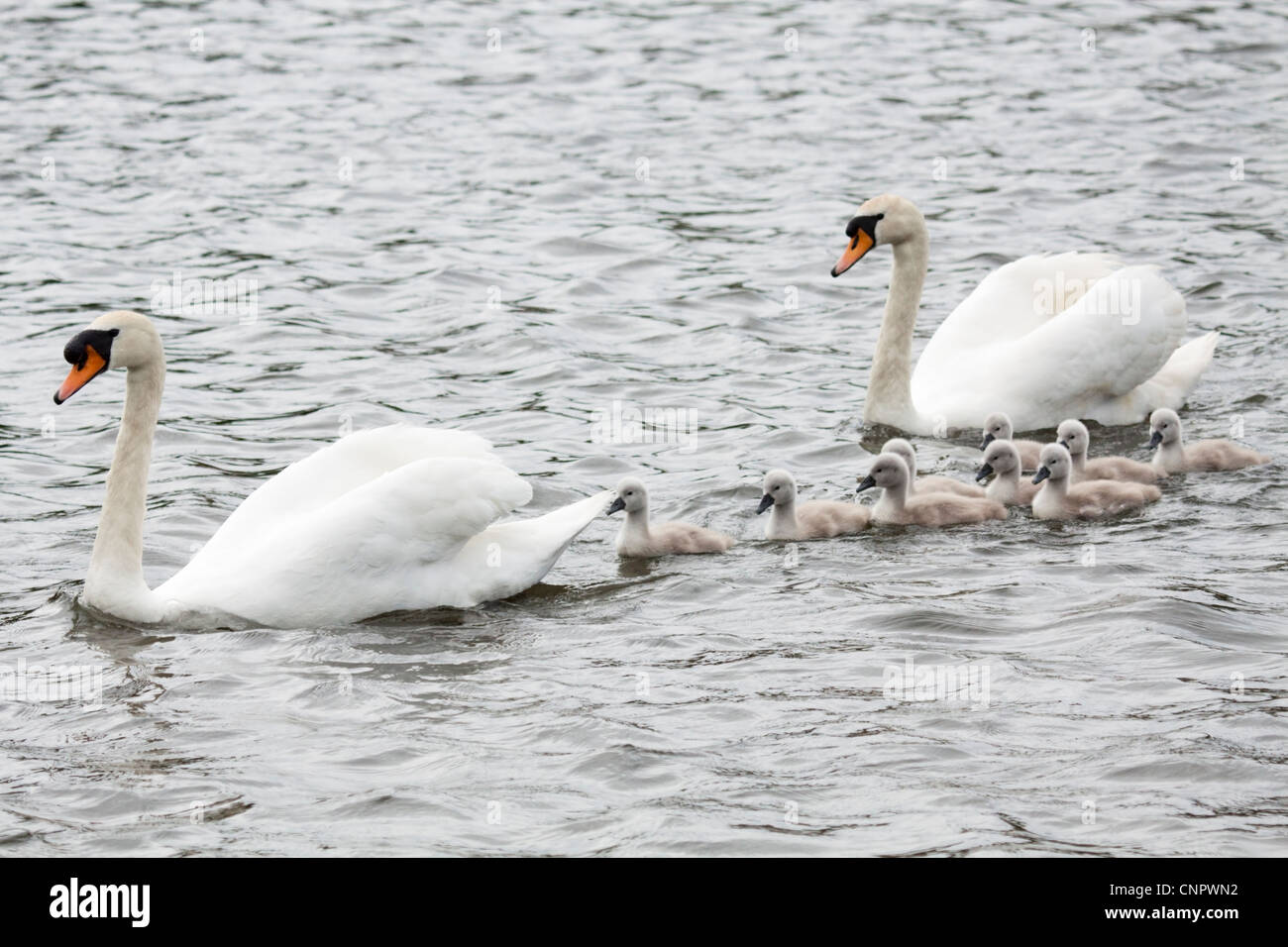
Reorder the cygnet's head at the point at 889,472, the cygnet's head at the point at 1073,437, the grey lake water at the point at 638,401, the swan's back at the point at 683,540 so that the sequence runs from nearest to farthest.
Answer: the grey lake water at the point at 638,401 → the swan's back at the point at 683,540 → the cygnet's head at the point at 889,472 → the cygnet's head at the point at 1073,437

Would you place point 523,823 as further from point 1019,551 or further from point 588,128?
point 588,128

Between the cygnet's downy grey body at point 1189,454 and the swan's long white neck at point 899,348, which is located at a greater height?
the swan's long white neck at point 899,348

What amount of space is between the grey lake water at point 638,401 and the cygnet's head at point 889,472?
0.28 meters

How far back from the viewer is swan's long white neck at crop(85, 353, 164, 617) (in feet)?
29.9

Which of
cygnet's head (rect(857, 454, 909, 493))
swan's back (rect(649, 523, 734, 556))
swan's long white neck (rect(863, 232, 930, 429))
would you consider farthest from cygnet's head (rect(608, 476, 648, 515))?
swan's long white neck (rect(863, 232, 930, 429))

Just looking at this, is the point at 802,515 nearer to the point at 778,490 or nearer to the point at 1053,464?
the point at 778,490

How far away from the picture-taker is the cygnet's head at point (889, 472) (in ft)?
34.3

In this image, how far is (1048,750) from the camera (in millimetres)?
7566

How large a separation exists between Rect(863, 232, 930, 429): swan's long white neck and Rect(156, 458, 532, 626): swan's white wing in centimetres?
363

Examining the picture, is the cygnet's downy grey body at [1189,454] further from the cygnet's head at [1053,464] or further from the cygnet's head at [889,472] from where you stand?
the cygnet's head at [889,472]

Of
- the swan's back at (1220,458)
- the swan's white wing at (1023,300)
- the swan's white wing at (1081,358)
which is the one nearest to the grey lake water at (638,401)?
the swan's back at (1220,458)

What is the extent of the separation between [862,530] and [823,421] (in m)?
1.96

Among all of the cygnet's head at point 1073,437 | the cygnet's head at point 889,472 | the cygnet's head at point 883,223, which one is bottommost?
the cygnet's head at point 889,472

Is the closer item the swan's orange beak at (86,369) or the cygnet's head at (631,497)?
the swan's orange beak at (86,369)
